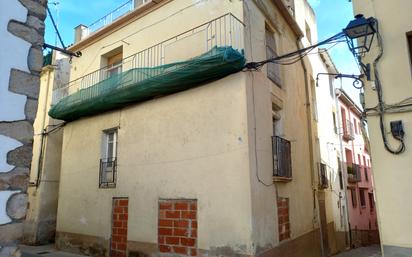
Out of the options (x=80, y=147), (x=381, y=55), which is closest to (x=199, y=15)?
(x=381, y=55)

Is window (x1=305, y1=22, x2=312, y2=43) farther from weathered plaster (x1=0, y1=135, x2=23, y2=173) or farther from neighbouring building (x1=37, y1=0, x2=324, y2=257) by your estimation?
weathered plaster (x1=0, y1=135, x2=23, y2=173)

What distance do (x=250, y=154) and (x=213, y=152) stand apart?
2.86 ft

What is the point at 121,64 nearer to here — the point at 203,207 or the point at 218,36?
the point at 218,36

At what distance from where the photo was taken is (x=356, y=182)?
18.0m

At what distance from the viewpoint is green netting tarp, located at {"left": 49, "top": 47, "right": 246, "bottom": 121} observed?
23.9 ft

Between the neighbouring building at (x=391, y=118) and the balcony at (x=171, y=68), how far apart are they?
270 centimetres

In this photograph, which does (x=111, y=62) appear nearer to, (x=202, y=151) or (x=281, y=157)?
(x=202, y=151)

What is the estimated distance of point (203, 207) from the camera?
735 centimetres

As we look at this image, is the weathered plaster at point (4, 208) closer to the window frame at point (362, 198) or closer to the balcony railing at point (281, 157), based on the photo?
the balcony railing at point (281, 157)

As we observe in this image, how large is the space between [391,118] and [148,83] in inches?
214

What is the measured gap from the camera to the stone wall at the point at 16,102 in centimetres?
311

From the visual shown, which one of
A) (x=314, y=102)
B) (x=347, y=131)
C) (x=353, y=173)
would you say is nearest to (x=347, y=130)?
(x=347, y=131)

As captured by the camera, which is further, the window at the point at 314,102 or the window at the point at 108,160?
the window at the point at 314,102

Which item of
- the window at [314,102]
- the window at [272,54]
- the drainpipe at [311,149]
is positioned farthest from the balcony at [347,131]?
the window at [272,54]
